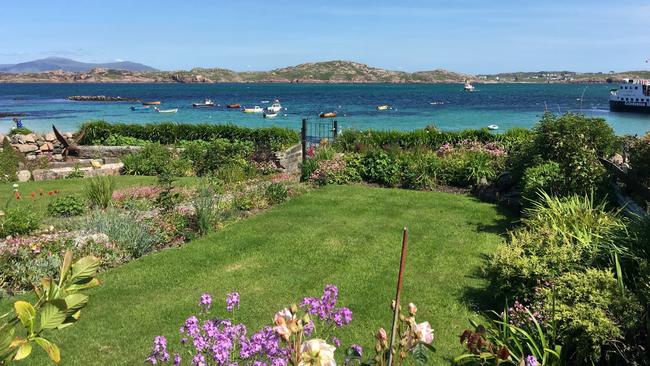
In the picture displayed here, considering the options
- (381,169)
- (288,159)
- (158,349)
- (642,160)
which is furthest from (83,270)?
(288,159)

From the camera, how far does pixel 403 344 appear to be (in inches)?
81.1

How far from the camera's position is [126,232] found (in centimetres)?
841

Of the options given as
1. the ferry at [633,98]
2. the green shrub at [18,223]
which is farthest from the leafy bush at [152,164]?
the ferry at [633,98]

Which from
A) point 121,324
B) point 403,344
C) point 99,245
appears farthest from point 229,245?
point 403,344

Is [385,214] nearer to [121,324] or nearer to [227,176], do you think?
[227,176]

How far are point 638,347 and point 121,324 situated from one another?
5.57 m

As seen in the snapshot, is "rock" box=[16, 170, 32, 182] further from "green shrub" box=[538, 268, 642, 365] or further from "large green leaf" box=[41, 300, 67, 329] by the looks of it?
"large green leaf" box=[41, 300, 67, 329]

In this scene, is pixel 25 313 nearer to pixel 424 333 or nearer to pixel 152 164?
pixel 424 333

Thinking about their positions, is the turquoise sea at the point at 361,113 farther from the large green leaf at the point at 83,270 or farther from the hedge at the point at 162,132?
the hedge at the point at 162,132

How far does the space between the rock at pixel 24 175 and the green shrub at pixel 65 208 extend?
660 centimetres

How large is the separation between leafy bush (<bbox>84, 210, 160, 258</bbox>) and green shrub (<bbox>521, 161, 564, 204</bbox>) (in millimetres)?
7376

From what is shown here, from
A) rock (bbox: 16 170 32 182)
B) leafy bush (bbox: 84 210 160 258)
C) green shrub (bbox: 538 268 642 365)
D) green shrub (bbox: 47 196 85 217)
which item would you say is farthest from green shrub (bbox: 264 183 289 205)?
rock (bbox: 16 170 32 182)

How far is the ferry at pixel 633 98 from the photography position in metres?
57.9

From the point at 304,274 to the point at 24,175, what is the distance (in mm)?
13225
